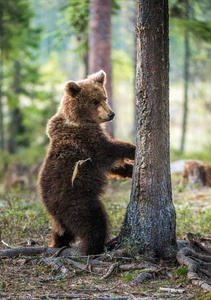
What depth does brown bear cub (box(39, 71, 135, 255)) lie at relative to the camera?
18.1 ft

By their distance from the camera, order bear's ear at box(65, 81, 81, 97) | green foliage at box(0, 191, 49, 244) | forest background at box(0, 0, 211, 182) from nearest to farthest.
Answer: bear's ear at box(65, 81, 81, 97) < green foliage at box(0, 191, 49, 244) < forest background at box(0, 0, 211, 182)

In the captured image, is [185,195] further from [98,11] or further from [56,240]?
[98,11]

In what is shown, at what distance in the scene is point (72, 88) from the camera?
648 cm

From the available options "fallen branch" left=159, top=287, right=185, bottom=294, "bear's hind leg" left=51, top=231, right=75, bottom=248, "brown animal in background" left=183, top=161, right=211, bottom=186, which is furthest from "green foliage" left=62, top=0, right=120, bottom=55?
"fallen branch" left=159, top=287, right=185, bottom=294

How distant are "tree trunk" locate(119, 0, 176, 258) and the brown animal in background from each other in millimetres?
5480

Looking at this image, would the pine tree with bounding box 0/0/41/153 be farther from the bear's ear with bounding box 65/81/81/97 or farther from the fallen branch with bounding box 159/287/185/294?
the fallen branch with bounding box 159/287/185/294

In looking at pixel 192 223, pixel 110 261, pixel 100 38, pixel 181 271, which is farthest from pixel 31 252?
pixel 100 38

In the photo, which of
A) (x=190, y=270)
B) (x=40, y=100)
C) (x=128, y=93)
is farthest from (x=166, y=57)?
(x=128, y=93)

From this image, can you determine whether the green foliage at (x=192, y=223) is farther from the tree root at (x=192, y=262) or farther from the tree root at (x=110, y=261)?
the tree root at (x=192, y=262)

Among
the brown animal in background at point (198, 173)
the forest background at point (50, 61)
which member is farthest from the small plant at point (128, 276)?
the forest background at point (50, 61)

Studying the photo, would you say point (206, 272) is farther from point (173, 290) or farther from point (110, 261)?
point (110, 261)

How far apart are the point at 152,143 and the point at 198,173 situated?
5833mm

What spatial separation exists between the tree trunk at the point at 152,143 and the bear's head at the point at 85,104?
1.26 meters

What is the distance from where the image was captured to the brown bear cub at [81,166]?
553 centimetres
